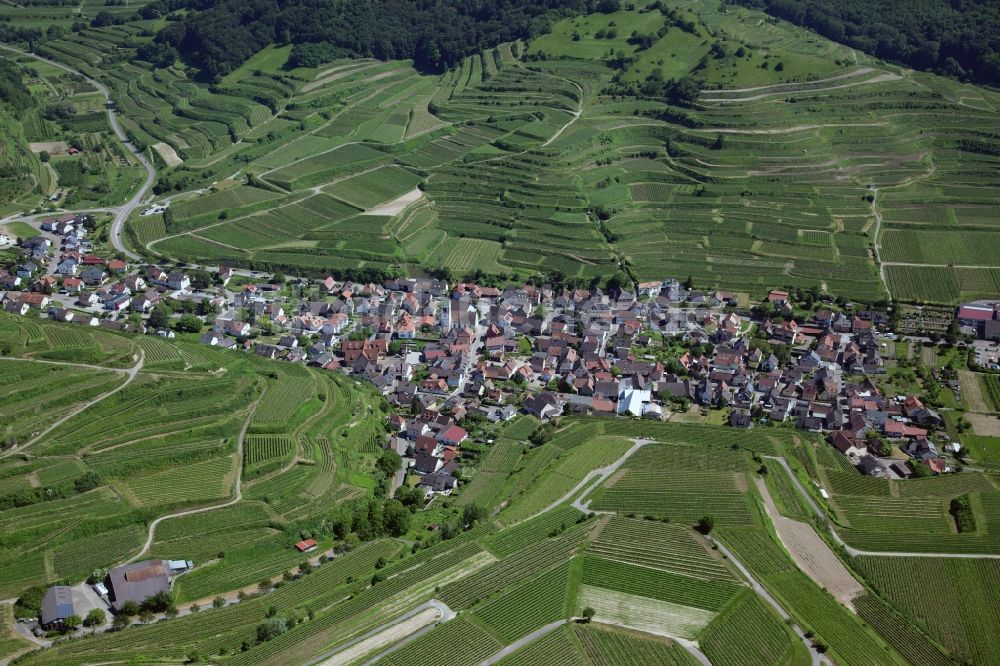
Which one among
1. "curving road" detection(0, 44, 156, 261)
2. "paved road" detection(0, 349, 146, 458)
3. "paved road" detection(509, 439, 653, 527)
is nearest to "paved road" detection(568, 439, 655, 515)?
"paved road" detection(509, 439, 653, 527)

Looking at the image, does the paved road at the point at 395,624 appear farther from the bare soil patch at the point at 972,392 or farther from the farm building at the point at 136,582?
the bare soil patch at the point at 972,392

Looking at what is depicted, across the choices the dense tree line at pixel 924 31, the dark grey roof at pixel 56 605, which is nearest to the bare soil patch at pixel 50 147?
the dark grey roof at pixel 56 605

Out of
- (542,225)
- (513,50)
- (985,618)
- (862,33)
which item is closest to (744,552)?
(985,618)

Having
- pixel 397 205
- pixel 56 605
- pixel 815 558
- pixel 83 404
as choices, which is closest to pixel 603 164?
pixel 397 205

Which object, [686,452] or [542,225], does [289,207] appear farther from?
[686,452]

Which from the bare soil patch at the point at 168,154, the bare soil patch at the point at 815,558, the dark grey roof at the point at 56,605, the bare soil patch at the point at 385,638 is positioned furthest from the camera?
the bare soil patch at the point at 168,154

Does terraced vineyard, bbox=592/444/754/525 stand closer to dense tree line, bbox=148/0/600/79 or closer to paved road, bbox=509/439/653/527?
paved road, bbox=509/439/653/527

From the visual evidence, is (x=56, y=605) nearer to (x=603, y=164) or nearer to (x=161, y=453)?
(x=161, y=453)
